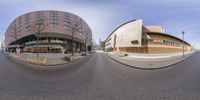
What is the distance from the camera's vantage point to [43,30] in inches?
969

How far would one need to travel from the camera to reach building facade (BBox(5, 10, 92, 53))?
76.0ft

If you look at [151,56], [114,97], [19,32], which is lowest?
[114,97]

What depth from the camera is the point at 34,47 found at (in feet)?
106

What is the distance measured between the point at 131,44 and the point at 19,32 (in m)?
30.3

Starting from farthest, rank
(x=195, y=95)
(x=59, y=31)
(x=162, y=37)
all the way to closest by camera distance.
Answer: (x=59, y=31) → (x=162, y=37) → (x=195, y=95)

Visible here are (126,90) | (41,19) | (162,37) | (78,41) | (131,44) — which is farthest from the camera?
(78,41)

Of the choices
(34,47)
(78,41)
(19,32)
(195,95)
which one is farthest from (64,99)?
(78,41)

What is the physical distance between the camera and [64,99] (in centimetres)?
482

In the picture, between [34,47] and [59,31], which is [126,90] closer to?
[34,47]

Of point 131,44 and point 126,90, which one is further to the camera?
point 131,44

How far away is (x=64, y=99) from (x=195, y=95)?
459cm

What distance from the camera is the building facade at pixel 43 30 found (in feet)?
76.0

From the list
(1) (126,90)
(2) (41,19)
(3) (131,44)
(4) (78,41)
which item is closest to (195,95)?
(1) (126,90)

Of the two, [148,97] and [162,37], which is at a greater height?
[162,37]
